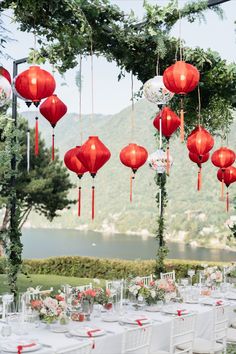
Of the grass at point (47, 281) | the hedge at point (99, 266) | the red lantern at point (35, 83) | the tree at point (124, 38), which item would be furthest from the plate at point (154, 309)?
the hedge at point (99, 266)

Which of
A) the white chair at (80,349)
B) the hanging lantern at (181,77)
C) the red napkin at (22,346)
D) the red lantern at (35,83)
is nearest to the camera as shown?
the white chair at (80,349)

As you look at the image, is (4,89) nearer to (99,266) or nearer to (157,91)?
(157,91)

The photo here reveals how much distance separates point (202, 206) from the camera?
1801 inches

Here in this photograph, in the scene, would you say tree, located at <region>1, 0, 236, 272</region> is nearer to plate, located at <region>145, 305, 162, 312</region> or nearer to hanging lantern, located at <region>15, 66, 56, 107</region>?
hanging lantern, located at <region>15, 66, 56, 107</region>

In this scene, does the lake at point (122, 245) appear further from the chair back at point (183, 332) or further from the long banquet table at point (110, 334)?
the chair back at point (183, 332)

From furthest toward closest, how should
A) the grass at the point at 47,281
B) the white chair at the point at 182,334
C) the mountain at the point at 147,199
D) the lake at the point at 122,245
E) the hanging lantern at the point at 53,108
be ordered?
the mountain at the point at 147,199 → the lake at the point at 122,245 → the grass at the point at 47,281 → the hanging lantern at the point at 53,108 → the white chair at the point at 182,334

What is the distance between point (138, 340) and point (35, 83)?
2.30 m

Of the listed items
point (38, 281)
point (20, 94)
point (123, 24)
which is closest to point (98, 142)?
point (20, 94)

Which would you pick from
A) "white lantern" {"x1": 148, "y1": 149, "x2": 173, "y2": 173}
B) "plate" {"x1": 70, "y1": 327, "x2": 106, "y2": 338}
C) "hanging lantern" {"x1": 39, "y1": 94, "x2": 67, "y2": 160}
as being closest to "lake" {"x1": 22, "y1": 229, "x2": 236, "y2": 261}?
"white lantern" {"x1": 148, "y1": 149, "x2": 173, "y2": 173}

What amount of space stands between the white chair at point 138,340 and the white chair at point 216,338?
0.66 metres

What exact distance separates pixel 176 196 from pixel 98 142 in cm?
4245

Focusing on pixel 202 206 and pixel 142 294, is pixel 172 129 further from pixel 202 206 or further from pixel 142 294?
pixel 202 206

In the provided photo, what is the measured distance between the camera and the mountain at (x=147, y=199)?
44.5 meters

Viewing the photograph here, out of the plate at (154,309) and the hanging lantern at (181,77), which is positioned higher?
the hanging lantern at (181,77)
